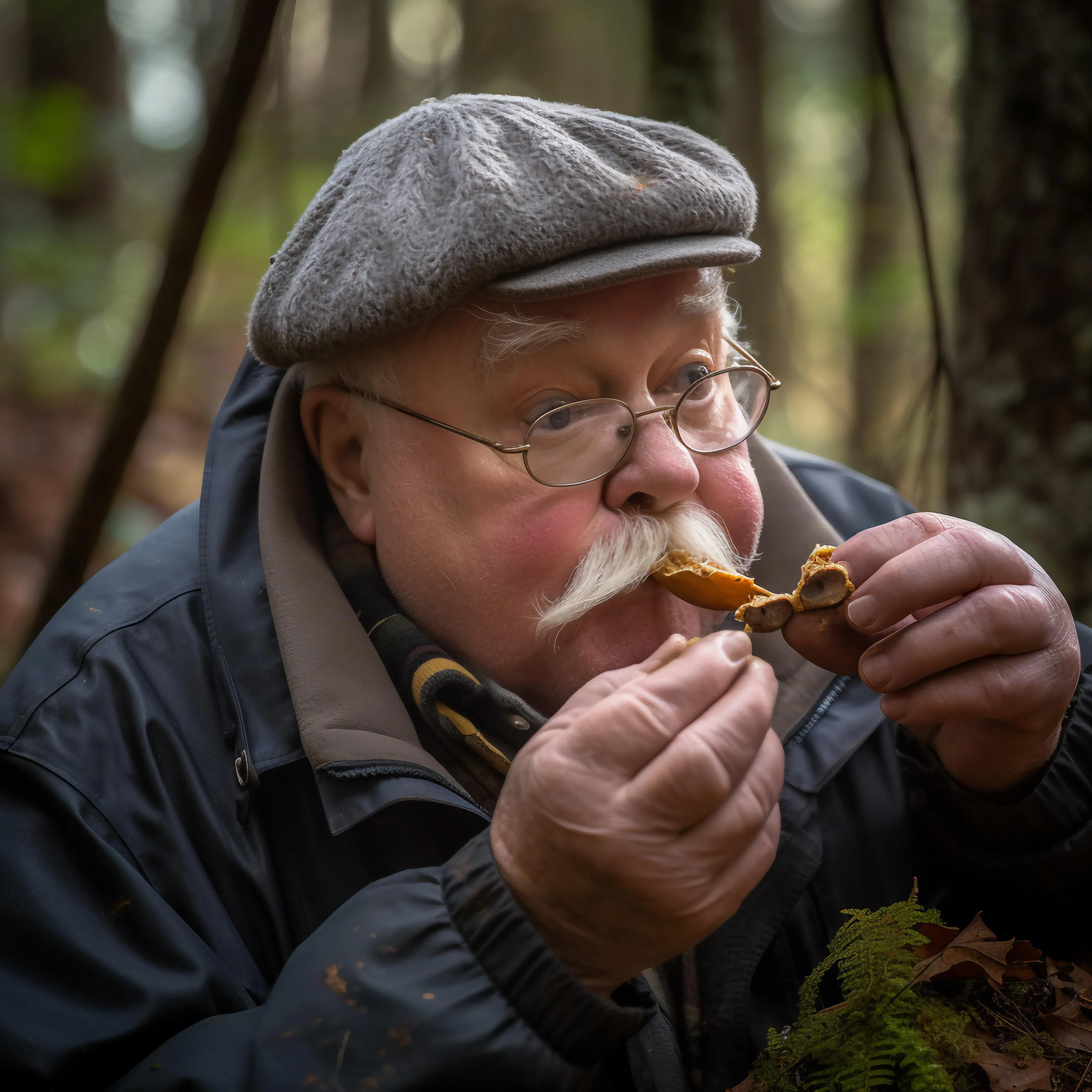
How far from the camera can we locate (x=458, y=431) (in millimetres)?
2004

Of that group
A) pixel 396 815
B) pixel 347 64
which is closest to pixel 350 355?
pixel 396 815

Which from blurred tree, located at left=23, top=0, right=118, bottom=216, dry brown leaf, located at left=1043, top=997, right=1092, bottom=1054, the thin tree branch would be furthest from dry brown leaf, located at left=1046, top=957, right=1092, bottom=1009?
blurred tree, located at left=23, top=0, right=118, bottom=216

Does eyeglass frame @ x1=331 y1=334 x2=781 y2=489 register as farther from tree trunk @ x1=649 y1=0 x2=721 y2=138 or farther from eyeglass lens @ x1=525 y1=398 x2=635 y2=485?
tree trunk @ x1=649 y1=0 x2=721 y2=138

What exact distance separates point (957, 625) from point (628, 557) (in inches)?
25.0

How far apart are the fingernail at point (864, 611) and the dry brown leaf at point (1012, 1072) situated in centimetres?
74

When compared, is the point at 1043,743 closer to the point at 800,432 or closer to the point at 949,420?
the point at 949,420

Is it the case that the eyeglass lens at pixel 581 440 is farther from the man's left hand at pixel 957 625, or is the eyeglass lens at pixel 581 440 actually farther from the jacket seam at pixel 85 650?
the jacket seam at pixel 85 650

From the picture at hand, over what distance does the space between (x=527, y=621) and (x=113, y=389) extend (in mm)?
1365

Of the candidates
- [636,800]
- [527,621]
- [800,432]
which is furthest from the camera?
[800,432]

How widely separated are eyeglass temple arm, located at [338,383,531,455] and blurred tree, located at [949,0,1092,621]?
1600mm

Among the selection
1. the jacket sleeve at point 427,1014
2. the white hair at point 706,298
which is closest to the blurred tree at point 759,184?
the white hair at point 706,298

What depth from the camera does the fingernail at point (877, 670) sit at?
66.4 inches

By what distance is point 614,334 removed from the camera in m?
1.96

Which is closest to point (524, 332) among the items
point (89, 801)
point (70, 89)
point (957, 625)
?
point (957, 625)
